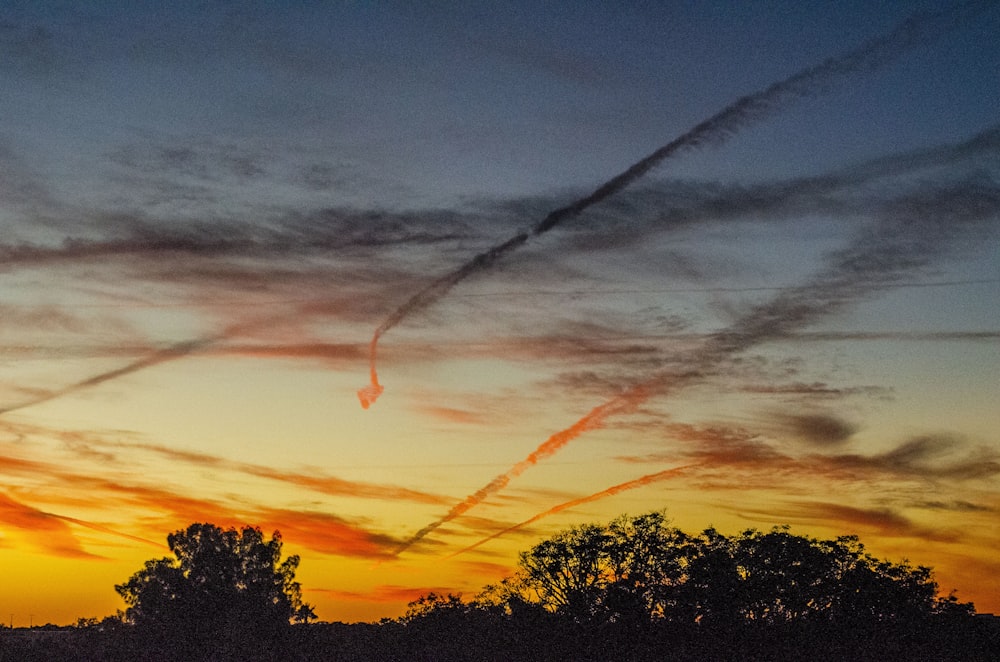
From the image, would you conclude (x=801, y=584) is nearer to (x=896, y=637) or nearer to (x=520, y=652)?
(x=896, y=637)

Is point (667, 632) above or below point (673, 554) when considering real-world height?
below

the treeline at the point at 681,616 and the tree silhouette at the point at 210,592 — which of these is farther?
the tree silhouette at the point at 210,592

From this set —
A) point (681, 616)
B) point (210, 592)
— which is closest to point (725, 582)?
point (681, 616)

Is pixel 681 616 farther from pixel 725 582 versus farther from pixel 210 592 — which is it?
pixel 210 592

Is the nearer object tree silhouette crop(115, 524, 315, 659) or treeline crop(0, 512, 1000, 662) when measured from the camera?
treeline crop(0, 512, 1000, 662)

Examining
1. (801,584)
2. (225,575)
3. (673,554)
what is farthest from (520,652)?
(225,575)

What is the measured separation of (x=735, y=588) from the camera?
280 feet

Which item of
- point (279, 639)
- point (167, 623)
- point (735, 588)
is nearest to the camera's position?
point (735, 588)

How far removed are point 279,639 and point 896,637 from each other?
51.2 meters

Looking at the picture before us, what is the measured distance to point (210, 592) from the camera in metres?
110

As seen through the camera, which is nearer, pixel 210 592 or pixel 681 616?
pixel 681 616

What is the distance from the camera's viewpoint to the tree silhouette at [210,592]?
10511 cm

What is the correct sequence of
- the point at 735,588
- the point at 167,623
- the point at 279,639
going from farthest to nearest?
the point at 167,623
the point at 279,639
the point at 735,588

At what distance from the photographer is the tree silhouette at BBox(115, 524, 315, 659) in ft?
345
